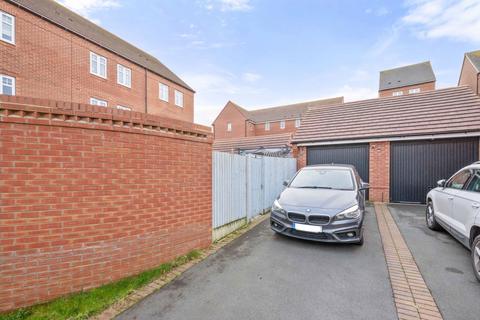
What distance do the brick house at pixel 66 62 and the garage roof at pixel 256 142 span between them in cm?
920

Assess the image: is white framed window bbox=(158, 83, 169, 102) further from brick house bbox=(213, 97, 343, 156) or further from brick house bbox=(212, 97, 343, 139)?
brick house bbox=(212, 97, 343, 139)

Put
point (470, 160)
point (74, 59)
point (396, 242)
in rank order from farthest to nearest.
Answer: point (74, 59)
point (470, 160)
point (396, 242)

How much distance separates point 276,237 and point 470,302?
119 inches

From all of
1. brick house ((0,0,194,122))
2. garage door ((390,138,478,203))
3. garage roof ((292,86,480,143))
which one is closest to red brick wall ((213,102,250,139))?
brick house ((0,0,194,122))

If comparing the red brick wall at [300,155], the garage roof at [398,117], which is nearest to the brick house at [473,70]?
the garage roof at [398,117]

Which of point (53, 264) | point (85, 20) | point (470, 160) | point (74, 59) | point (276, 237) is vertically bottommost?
point (276, 237)

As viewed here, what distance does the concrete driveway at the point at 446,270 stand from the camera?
2.53 m

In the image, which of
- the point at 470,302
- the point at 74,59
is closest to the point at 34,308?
the point at 470,302

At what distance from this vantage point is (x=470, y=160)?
8.02 metres

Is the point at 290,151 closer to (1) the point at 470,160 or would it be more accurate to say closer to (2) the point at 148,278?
(1) the point at 470,160

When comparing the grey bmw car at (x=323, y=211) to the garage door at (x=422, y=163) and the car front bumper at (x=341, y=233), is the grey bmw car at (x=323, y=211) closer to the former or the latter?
the car front bumper at (x=341, y=233)

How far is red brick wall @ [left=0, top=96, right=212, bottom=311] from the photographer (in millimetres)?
2512

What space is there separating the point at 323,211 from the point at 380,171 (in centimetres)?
660

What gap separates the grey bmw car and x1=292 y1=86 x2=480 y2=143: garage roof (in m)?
5.46
